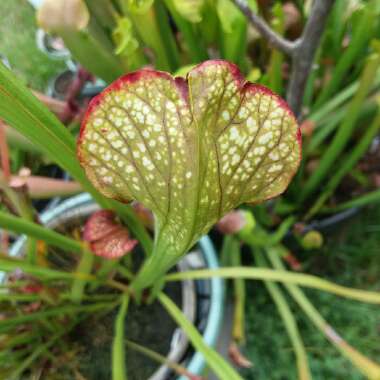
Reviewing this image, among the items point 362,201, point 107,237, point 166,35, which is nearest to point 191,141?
point 107,237

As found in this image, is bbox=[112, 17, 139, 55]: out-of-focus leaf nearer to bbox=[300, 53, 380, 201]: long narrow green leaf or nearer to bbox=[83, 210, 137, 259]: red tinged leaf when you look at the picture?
bbox=[83, 210, 137, 259]: red tinged leaf

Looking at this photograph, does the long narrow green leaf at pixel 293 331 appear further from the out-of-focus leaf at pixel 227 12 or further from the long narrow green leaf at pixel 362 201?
the out-of-focus leaf at pixel 227 12

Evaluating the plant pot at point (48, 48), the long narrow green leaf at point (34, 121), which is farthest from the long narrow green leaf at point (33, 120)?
the plant pot at point (48, 48)

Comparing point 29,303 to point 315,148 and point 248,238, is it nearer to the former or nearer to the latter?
point 248,238

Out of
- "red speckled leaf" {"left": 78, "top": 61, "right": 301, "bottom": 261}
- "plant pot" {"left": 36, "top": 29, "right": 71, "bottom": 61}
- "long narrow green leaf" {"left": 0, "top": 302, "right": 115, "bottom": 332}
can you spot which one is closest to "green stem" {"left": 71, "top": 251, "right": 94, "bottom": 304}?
"long narrow green leaf" {"left": 0, "top": 302, "right": 115, "bottom": 332}

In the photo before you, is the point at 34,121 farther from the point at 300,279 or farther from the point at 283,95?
the point at 283,95

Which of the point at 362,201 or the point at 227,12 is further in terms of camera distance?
the point at 362,201
